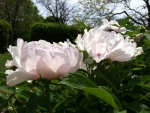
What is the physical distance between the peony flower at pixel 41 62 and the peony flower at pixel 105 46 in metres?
0.10

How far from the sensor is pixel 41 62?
0.47 meters

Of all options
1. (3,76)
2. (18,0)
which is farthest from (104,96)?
(18,0)

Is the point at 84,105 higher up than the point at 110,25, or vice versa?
the point at 110,25

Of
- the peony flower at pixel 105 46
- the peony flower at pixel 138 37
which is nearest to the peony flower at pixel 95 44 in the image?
the peony flower at pixel 105 46

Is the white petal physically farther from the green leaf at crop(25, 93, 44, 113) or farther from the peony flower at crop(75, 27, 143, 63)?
the peony flower at crop(75, 27, 143, 63)

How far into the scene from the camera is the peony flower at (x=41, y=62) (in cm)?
47

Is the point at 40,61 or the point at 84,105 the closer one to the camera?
the point at 40,61

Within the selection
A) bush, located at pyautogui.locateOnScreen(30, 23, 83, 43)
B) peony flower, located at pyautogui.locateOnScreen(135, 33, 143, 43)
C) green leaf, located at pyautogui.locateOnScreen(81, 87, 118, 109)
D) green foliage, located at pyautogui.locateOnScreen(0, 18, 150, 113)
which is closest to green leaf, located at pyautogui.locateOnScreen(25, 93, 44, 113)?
green foliage, located at pyautogui.locateOnScreen(0, 18, 150, 113)

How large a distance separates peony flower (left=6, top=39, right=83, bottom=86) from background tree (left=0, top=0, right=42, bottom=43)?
2236 centimetres

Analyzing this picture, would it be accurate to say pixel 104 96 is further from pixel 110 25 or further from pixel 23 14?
pixel 23 14

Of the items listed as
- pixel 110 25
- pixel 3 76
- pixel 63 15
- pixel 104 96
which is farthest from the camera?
pixel 63 15

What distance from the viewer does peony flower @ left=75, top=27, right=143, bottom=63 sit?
59 cm

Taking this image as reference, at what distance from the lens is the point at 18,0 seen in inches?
A: 863

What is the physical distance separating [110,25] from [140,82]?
421 mm
